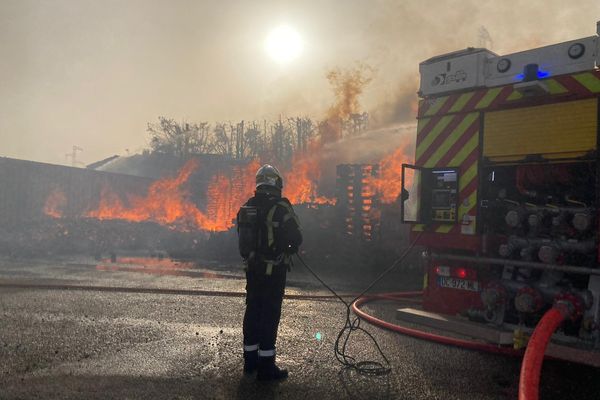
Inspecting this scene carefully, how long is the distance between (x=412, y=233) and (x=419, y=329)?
4.41 ft

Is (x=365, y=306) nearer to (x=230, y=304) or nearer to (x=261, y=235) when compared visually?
(x=230, y=304)

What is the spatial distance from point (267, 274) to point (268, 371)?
2.79 feet

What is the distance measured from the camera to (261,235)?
14.8 feet

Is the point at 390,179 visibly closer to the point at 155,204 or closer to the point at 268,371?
the point at 268,371

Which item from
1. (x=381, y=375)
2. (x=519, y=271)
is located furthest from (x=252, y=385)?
(x=519, y=271)

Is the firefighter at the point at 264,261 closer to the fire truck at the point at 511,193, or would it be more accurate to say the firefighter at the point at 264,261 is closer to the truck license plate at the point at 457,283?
the fire truck at the point at 511,193

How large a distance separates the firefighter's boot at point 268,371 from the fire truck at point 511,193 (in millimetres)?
1836

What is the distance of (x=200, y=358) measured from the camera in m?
4.70

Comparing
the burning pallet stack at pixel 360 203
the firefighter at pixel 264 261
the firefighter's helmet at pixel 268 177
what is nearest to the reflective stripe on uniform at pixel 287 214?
the firefighter at pixel 264 261

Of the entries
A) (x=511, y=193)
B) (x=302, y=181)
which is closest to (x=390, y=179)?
(x=302, y=181)

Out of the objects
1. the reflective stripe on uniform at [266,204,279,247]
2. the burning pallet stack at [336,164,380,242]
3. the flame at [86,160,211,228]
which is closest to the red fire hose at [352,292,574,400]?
the reflective stripe on uniform at [266,204,279,247]

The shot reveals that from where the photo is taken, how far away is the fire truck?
4.21 metres

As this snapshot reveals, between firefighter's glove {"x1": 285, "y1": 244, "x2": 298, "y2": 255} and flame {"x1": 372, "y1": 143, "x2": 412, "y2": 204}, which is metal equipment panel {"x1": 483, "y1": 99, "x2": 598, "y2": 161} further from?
flame {"x1": 372, "y1": 143, "x2": 412, "y2": 204}

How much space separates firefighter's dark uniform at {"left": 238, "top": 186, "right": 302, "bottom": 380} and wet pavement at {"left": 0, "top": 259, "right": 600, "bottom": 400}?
1.13ft
